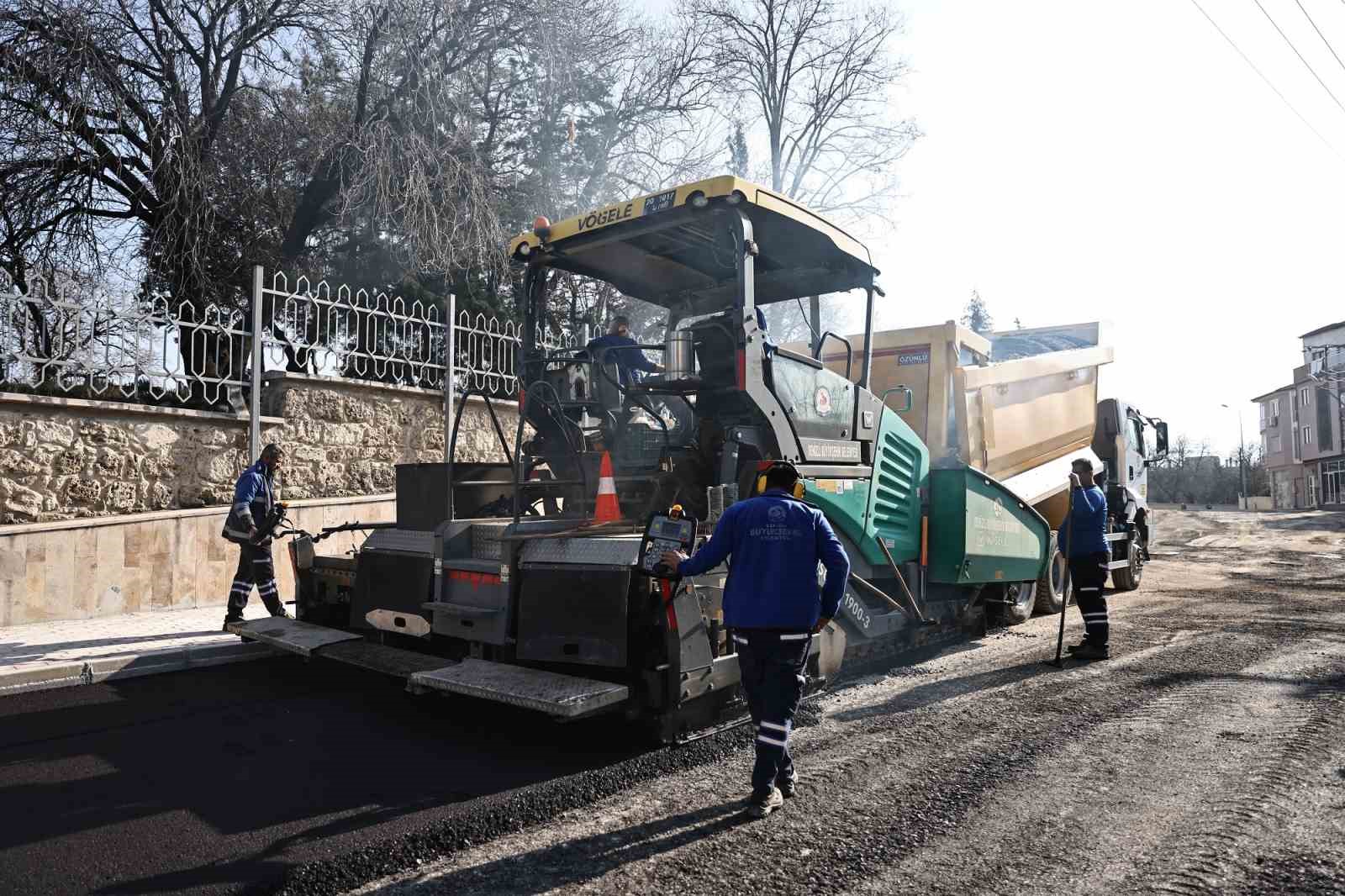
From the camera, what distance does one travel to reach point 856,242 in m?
5.96

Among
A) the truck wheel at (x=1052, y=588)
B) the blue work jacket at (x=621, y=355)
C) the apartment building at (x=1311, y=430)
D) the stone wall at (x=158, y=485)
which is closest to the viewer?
the blue work jacket at (x=621, y=355)

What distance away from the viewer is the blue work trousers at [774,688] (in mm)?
3649

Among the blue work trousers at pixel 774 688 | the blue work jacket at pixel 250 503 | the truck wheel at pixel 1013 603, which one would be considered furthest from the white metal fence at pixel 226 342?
the truck wheel at pixel 1013 603

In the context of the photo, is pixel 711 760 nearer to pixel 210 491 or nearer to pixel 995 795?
pixel 995 795

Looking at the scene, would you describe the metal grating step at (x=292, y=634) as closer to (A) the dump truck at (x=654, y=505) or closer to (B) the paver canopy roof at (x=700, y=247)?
(A) the dump truck at (x=654, y=505)

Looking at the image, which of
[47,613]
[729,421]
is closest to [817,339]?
[729,421]

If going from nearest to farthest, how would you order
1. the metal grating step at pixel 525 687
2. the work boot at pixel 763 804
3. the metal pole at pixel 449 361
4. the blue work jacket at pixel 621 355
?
the work boot at pixel 763 804 < the metal grating step at pixel 525 687 < the blue work jacket at pixel 621 355 < the metal pole at pixel 449 361

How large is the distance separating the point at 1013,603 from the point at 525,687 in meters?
5.47

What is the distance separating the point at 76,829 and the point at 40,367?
5.76 meters

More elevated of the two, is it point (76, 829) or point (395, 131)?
point (395, 131)

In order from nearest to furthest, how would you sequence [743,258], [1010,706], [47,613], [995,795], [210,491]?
[995,795]
[743,258]
[1010,706]
[47,613]
[210,491]

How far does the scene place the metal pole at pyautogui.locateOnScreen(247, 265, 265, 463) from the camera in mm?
8844

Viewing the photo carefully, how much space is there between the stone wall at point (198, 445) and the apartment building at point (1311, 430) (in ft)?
150

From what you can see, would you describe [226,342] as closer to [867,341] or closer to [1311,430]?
[867,341]
